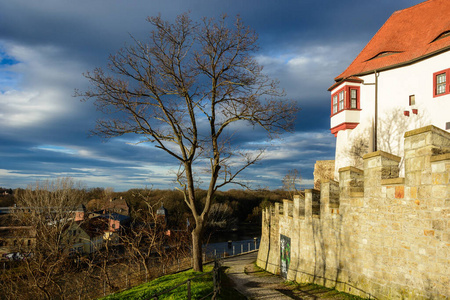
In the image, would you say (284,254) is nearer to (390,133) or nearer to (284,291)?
(284,291)

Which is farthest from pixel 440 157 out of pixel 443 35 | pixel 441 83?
pixel 443 35

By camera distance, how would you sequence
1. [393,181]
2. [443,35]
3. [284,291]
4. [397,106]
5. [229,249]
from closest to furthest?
[393,181]
[284,291]
[443,35]
[397,106]
[229,249]

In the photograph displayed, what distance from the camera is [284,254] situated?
57.6ft

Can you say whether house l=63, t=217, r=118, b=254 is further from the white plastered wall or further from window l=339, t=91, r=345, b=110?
the white plastered wall

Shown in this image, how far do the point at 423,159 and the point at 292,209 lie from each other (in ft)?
32.8

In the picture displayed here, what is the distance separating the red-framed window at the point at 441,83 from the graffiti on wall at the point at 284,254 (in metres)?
10.5

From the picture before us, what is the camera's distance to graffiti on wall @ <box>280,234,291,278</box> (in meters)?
16.6

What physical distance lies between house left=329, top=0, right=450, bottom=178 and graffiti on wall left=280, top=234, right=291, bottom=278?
7.20m

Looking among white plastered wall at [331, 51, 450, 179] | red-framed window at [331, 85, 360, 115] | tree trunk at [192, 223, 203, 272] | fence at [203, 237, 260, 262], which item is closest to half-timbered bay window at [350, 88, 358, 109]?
red-framed window at [331, 85, 360, 115]

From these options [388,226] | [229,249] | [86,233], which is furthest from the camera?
[229,249]

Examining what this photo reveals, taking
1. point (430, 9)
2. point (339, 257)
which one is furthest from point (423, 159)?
point (430, 9)

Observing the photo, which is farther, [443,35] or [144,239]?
[144,239]

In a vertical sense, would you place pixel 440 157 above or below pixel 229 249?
→ above

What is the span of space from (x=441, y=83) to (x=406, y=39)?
478cm
